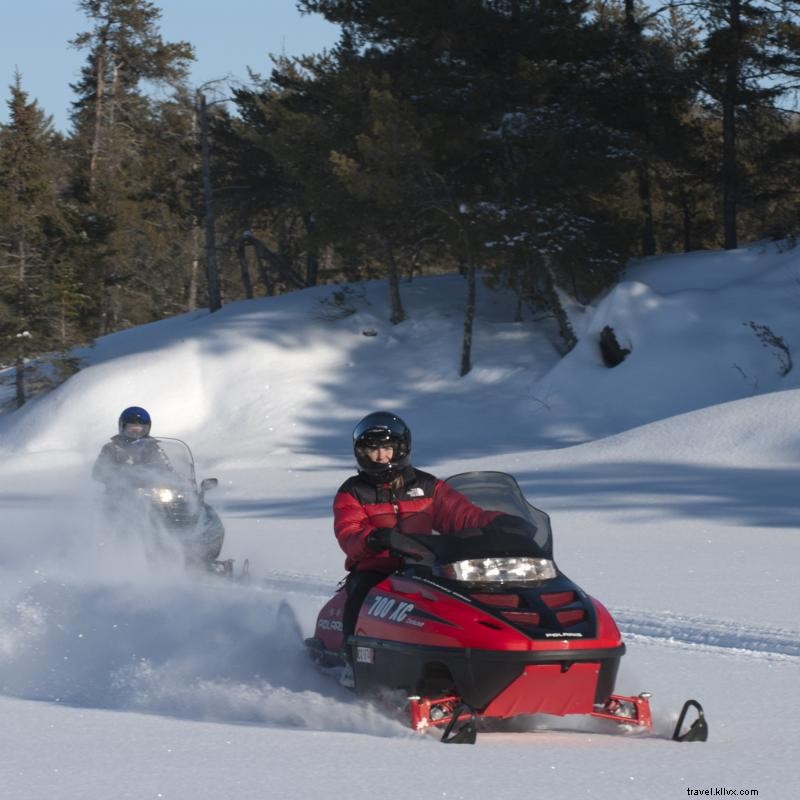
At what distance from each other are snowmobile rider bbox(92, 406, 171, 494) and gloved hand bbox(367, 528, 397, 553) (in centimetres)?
566

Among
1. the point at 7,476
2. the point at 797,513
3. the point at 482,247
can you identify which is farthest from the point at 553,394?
the point at 797,513

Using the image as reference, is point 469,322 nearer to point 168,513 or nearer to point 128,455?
point 128,455

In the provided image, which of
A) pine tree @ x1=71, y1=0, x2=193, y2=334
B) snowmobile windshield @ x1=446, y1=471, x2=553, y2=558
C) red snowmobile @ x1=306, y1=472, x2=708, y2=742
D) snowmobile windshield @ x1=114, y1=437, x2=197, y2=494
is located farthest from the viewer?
pine tree @ x1=71, y1=0, x2=193, y2=334

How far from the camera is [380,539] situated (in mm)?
6008

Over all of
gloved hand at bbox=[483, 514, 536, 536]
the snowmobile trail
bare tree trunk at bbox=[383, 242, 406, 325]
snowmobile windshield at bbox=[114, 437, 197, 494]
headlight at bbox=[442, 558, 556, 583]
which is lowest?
the snowmobile trail

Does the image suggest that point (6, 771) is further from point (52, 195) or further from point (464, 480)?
point (52, 195)

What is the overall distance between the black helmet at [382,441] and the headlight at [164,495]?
5.00 metres

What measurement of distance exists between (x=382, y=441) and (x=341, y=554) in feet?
21.2

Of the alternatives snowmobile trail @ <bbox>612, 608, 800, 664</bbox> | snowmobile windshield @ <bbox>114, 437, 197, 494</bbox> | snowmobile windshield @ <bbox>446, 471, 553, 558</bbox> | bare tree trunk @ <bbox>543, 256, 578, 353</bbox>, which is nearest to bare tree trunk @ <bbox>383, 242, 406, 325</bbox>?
bare tree trunk @ <bbox>543, 256, 578, 353</bbox>

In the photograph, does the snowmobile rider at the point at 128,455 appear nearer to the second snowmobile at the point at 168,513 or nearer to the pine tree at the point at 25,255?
the second snowmobile at the point at 168,513

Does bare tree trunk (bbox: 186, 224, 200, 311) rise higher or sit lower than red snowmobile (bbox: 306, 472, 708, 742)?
higher

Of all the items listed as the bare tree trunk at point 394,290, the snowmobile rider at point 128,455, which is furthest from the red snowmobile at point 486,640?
the bare tree trunk at point 394,290

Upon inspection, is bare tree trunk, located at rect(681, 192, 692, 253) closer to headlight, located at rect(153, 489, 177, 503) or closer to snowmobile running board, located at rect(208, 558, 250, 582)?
headlight, located at rect(153, 489, 177, 503)

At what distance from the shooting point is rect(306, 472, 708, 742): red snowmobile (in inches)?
213
